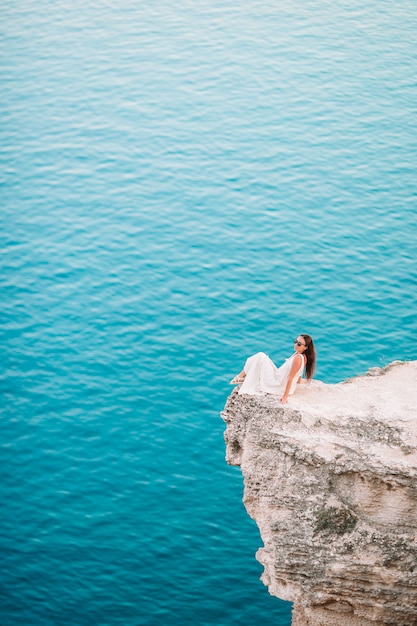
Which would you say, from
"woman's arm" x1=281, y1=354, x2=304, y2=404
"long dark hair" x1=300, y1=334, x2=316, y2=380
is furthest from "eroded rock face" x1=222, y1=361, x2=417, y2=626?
"long dark hair" x1=300, y1=334, x2=316, y2=380

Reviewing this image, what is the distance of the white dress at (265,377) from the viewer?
49.6 ft

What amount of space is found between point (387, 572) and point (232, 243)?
2186 cm

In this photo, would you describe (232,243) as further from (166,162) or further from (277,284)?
(166,162)

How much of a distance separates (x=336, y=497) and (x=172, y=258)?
20890mm

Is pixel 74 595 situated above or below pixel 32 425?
below

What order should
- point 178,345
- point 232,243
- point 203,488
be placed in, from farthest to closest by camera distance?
point 232,243
point 178,345
point 203,488

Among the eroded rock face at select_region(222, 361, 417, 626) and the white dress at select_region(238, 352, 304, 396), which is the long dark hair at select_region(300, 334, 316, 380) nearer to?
the white dress at select_region(238, 352, 304, 396)

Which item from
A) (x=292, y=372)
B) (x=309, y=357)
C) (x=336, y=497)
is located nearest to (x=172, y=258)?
(x=309, y=357)

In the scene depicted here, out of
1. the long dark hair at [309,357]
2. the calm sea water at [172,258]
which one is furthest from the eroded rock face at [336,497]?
the calm sea water at [172,258]

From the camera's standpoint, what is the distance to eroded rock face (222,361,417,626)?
14.0 metres

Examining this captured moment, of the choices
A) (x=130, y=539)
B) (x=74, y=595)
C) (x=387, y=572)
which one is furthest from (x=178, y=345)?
(x=387, y=572)

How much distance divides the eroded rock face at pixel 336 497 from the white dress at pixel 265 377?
0.92 ft

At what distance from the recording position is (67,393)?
2872 cm

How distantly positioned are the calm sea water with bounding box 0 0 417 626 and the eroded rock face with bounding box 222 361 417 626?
814cm
